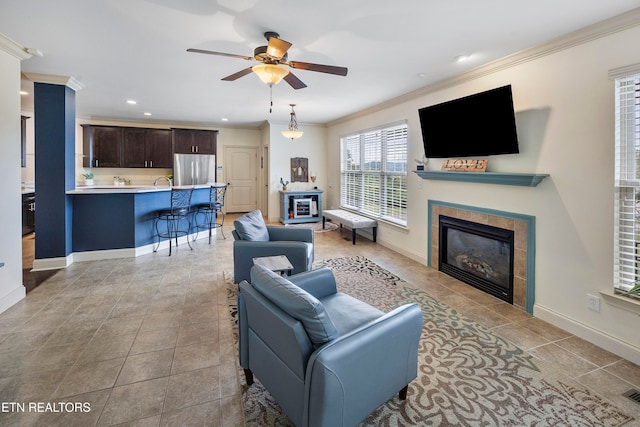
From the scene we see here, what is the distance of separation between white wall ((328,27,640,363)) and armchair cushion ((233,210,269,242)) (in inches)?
104

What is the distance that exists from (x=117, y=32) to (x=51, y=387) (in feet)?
9.36

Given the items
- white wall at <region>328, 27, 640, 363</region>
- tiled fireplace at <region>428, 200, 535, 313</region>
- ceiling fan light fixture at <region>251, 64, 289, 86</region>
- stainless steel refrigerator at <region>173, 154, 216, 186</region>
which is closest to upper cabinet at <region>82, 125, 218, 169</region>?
stainless steel refrigerator at <region>173, 154, 216, 186</region>

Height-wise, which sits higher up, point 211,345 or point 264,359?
point 264,359

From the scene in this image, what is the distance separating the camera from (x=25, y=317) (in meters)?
2.95

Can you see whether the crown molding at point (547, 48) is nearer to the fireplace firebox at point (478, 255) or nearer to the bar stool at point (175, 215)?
the fireplace firebox at point (478, 255)

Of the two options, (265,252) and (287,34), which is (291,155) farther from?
(287,34)

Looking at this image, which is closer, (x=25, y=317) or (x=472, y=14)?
(x=472, y=14)

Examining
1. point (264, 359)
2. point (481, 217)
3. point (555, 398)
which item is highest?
point (481, 217)

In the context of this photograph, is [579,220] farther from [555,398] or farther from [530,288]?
[555,398]

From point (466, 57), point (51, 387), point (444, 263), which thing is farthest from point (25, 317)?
point (466, 57)

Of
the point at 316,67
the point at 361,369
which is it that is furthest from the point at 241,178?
the point at 361,369

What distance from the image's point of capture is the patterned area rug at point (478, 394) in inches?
70.0

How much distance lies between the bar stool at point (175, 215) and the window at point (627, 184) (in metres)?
5.52

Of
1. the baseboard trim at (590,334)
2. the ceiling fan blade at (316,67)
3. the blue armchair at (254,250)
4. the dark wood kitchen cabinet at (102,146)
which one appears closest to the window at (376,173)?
the blue armchair at (254,250)
